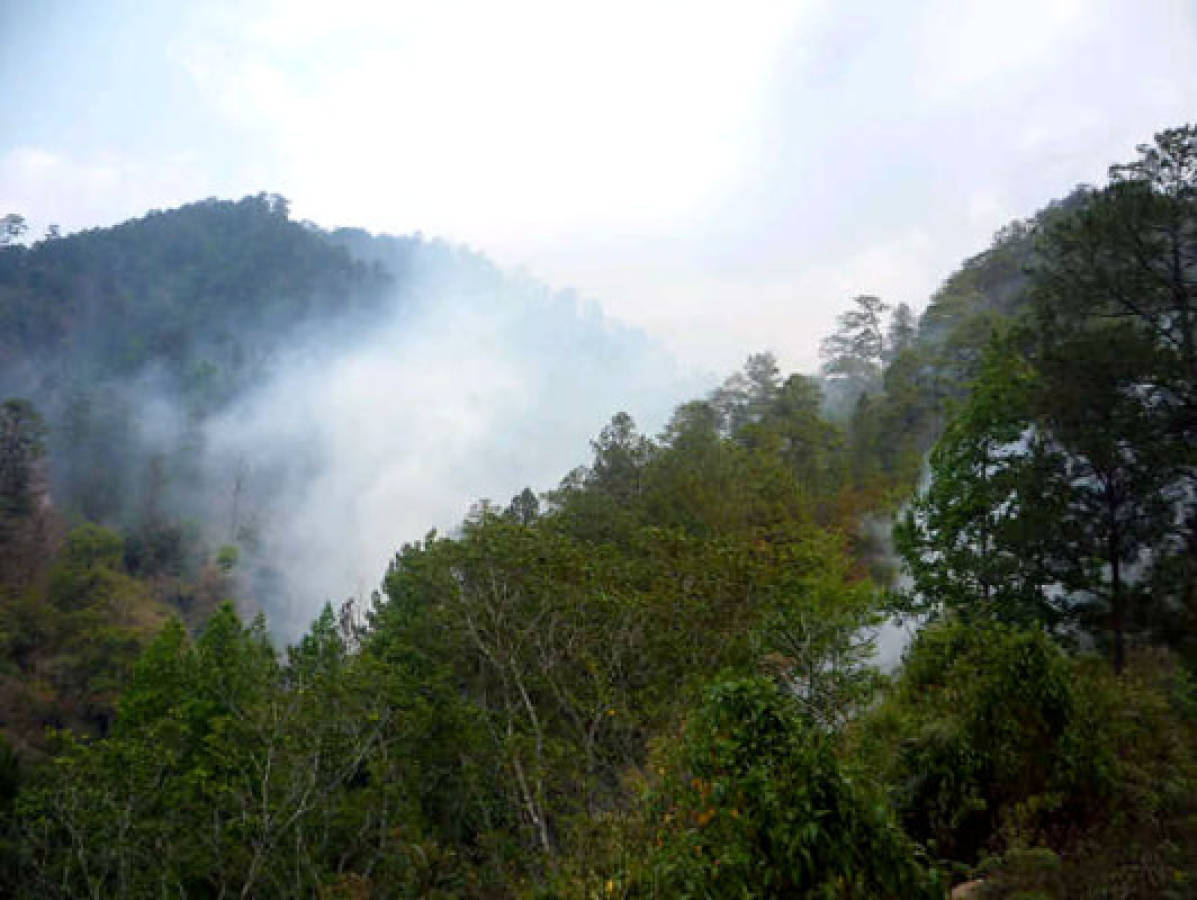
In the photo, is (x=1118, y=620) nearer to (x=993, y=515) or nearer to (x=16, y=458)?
(x=993, y=515)

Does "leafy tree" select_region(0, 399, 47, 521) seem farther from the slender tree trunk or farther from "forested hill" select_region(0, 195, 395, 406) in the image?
the slender tree trunk

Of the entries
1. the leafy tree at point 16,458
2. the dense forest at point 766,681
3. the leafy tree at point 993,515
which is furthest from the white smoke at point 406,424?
the leafy tree at point 993,515

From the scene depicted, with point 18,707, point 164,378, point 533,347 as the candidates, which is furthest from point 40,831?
point 533,347

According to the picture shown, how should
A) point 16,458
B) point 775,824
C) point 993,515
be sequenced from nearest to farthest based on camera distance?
point 775,824 < point 993,515 < point 16,458

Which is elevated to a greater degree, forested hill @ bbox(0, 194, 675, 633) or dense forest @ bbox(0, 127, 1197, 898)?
forested hill @ bbox(0, 194, 675, 633)

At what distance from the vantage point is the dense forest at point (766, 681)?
5609mm

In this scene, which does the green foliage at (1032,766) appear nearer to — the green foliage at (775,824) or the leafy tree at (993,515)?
the green foliage at (775,824)

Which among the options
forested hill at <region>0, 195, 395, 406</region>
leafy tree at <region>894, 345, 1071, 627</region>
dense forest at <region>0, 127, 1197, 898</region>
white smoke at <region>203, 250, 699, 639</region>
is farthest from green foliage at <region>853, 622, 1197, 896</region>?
forested hill at <region>0, 195, 395, 406</region>

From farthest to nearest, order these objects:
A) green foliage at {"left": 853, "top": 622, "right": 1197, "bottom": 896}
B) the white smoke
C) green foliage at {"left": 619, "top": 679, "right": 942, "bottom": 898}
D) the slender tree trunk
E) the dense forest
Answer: the white smoke → the slender tree trunk → green foliage at {"left": 853, "top": 622, "right": 1197, "bottom": 896} → the dense forest → green foliage at {"left": 619, "top": 679, "right": 942, "bottom": 898}

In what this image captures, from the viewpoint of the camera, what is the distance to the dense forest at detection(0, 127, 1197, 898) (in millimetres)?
5609

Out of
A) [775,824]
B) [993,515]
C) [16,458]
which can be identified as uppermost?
[16,458]

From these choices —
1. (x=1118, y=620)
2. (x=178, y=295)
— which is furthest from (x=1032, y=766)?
(x=178, y=295)

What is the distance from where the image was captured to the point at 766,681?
4.78 metres

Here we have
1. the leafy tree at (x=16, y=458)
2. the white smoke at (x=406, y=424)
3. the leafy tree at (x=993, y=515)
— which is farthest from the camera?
the white smoke at (x=406, y=424)
